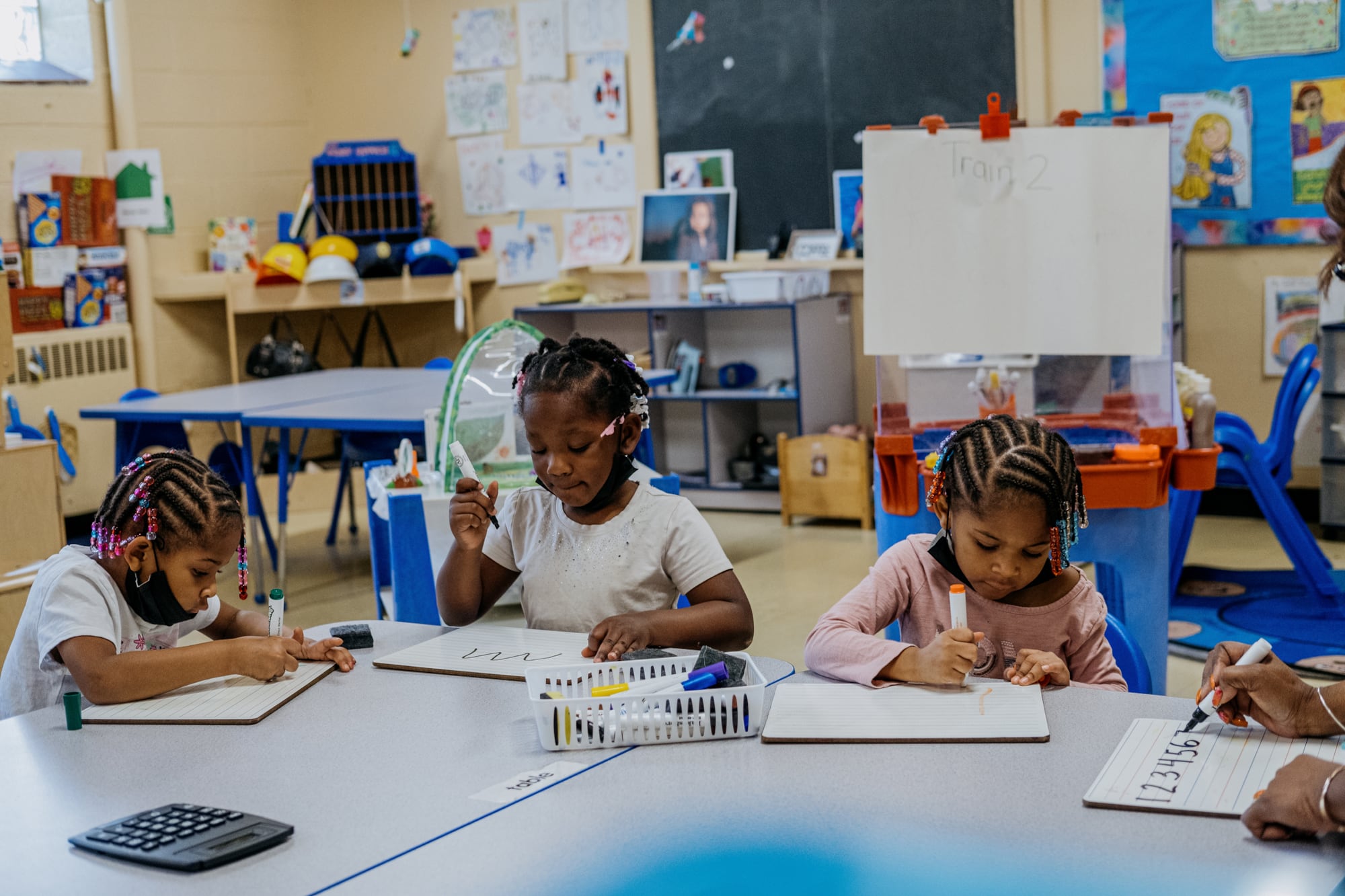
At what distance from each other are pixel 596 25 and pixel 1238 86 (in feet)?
9.56

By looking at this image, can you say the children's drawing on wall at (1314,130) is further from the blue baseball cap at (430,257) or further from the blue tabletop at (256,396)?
the blue baseball cap at (430,257)

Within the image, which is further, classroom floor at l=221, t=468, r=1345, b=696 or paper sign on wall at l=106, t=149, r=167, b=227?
paper sign on wall at l=106, t=149, r=167, b=227

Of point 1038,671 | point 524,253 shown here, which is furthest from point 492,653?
point 524,253

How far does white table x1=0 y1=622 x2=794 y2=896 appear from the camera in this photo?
1167 mm

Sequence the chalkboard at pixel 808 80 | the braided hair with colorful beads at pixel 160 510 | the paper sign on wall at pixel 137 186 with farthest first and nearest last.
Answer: the paper sign on wall at pixel 137 186, the chalkboard at pixel 808 80, the braided hair with colorful beads at pixel 160 510

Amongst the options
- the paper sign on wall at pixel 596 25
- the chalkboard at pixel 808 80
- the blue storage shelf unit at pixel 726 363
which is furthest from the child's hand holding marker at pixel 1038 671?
the paper sign on wall at pixel 596 25

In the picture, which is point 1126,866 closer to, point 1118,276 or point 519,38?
point 1118,276

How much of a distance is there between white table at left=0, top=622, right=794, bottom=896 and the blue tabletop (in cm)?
298

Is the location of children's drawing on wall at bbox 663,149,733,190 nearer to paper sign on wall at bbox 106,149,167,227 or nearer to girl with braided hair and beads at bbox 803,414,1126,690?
paper sign on wall at bbox 106,149,167,227

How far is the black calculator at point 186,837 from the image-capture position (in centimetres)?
117

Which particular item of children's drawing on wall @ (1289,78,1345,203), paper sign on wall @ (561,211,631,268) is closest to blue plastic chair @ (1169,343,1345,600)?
children's drawing on wall @ (1289,78,1345,203)

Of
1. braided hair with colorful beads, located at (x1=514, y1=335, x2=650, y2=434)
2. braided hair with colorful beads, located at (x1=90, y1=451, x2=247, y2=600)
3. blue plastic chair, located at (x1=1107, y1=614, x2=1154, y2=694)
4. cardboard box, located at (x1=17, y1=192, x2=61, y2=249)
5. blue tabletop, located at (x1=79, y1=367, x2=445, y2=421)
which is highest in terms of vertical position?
cardboard box, located at (x1=17, y1=192, x2=61, y2=249)

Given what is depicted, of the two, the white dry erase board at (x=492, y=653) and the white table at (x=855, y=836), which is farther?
the white dry erase board at (x=492, y=653)

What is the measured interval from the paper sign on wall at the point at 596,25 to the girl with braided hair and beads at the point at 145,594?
5.02 meters
